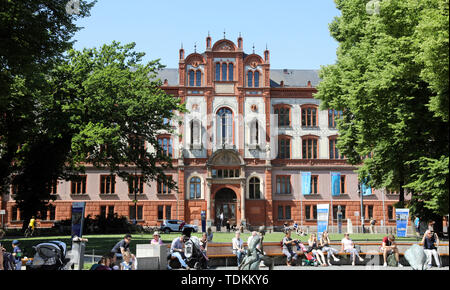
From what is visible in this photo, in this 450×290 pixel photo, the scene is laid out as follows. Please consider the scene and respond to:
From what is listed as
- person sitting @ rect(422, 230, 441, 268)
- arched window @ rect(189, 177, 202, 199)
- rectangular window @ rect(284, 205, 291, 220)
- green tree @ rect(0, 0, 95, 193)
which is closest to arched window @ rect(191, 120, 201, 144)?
arched window @ rect(189, 177, 202, 199)

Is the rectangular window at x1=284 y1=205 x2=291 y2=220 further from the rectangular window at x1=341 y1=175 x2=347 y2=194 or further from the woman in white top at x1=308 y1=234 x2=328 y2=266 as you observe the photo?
the woman in white top at x1=308 y1=234 x2=328 y2=266

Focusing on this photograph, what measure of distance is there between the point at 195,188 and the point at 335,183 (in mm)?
15795

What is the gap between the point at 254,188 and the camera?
171 feet

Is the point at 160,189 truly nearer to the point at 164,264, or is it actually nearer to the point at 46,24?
the point at 46,24

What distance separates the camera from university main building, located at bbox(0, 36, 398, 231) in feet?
168

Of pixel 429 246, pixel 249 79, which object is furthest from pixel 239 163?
pixel 429 246

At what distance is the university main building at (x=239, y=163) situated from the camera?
51.3 m

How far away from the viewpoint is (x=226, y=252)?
63.6 ft

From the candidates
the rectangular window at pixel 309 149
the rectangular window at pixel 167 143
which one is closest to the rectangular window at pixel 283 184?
the rectangular window at pixel 309 149

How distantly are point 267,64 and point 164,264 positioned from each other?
40874mm

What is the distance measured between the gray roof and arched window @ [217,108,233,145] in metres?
6.83

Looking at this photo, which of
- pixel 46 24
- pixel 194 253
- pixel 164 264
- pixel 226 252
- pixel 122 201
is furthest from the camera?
pixel 122 201

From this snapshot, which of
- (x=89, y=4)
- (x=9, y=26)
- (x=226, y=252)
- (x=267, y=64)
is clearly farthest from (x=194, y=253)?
(x=267, y=64)

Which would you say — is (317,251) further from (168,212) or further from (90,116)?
(168,212)
